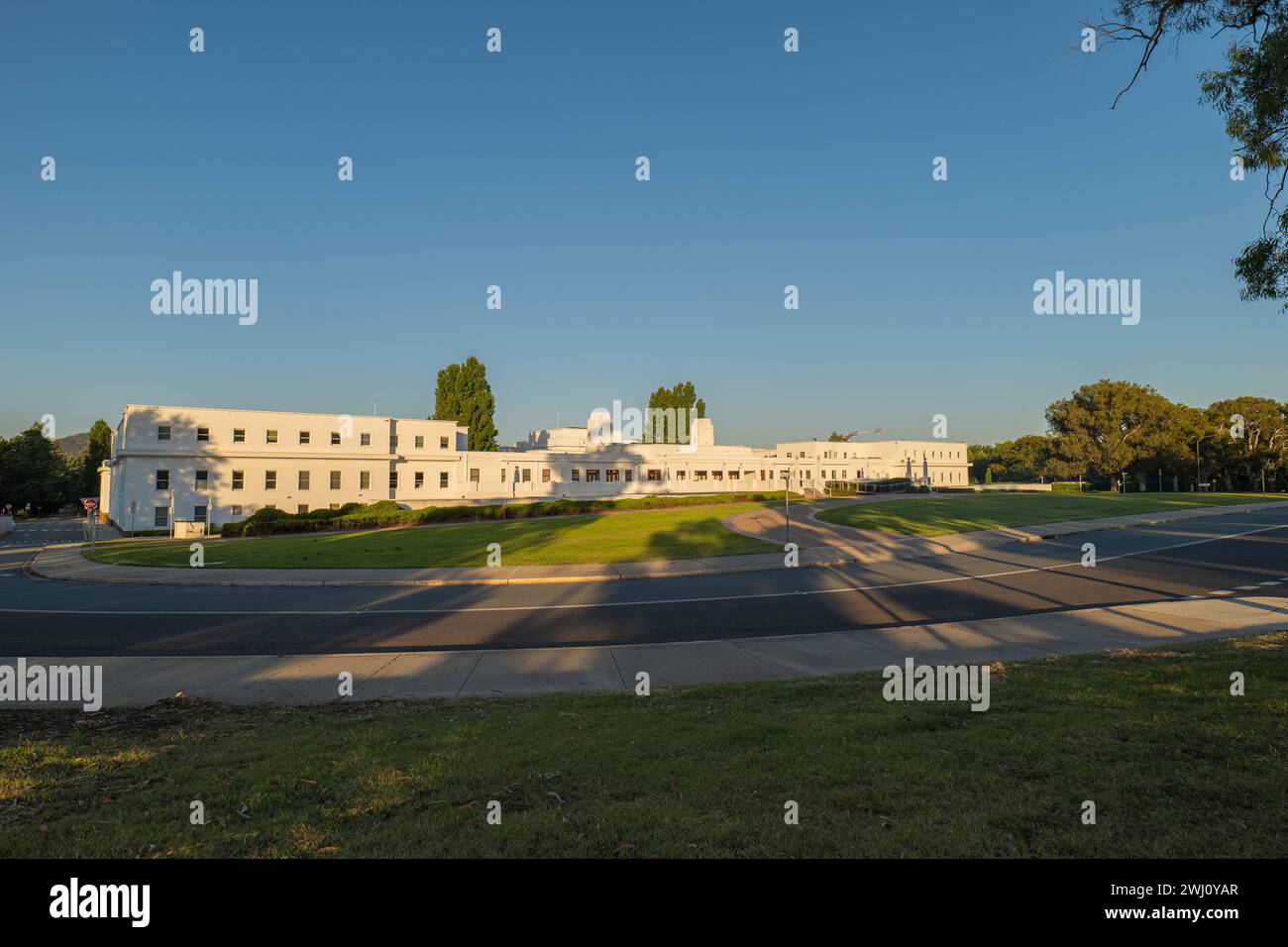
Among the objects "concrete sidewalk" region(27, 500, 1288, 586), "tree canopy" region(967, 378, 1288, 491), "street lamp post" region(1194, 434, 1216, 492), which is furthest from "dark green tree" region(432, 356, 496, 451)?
"street lamp post" region(1194, 434, 1216, 492)

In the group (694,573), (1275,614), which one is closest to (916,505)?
(694,573)

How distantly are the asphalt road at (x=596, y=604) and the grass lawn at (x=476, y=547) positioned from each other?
4.72 metres

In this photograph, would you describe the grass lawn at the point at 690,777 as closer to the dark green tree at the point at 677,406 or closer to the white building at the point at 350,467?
the white building at the point at 350,467

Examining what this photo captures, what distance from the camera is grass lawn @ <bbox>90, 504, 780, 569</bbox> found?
2488cm

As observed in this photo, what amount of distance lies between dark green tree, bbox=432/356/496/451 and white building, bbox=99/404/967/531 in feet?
26.4

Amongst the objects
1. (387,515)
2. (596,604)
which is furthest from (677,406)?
(596,604)

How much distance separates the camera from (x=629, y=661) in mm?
10609

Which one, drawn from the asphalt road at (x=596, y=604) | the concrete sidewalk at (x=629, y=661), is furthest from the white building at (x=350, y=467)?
the concrete sidewalk at (x=629, y=661)

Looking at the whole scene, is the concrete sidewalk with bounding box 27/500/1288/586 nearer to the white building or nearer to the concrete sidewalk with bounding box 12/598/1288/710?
the concrete sidewalk with bounding box 12/598/1288/710

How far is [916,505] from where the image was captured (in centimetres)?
4641

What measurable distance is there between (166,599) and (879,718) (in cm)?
1971

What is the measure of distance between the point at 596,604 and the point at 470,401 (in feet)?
203

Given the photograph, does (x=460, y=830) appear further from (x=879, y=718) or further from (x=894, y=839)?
(x=879, y=718)

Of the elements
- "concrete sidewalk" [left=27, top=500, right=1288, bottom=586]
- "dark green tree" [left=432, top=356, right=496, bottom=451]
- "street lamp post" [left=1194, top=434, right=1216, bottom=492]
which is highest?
"dark green tree" [left=432, top=356, right=496, bottom=451]
